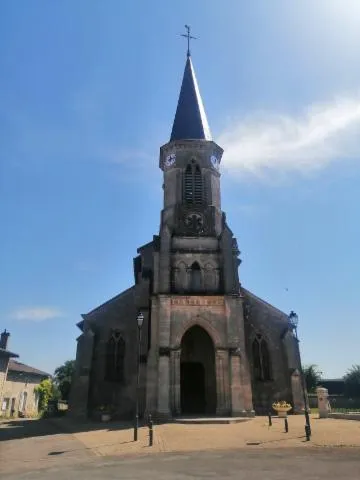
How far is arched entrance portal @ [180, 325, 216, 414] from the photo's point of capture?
25531 mm

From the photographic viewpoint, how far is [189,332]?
87.0 ft

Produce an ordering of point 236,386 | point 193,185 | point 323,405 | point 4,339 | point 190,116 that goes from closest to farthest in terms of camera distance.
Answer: point 236,386, point 323,405, point 193,185, point 190,116, point 4,339

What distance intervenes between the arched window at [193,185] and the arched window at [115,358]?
37.6ft

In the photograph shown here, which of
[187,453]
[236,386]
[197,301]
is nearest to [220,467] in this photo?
[187,453]

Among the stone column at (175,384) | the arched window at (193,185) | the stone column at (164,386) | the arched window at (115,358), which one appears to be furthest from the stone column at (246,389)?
the arched window at (193,185)

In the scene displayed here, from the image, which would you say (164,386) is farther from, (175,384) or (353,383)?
(353,383)

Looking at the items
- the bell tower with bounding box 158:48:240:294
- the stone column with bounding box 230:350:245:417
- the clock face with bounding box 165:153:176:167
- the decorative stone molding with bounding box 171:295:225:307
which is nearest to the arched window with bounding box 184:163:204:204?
the bell tower with bounding box 158:48:240:294

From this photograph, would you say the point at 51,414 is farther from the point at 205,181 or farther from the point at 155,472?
the point at 155,472

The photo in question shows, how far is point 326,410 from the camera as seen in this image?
74.9ft

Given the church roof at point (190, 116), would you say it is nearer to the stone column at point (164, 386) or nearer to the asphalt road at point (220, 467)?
the stone column at point (164, 386)

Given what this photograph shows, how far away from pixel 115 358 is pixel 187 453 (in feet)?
48.8

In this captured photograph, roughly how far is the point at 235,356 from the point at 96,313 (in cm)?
1047

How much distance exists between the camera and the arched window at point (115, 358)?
83.3 feet

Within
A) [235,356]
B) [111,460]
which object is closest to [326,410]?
[235,356]
